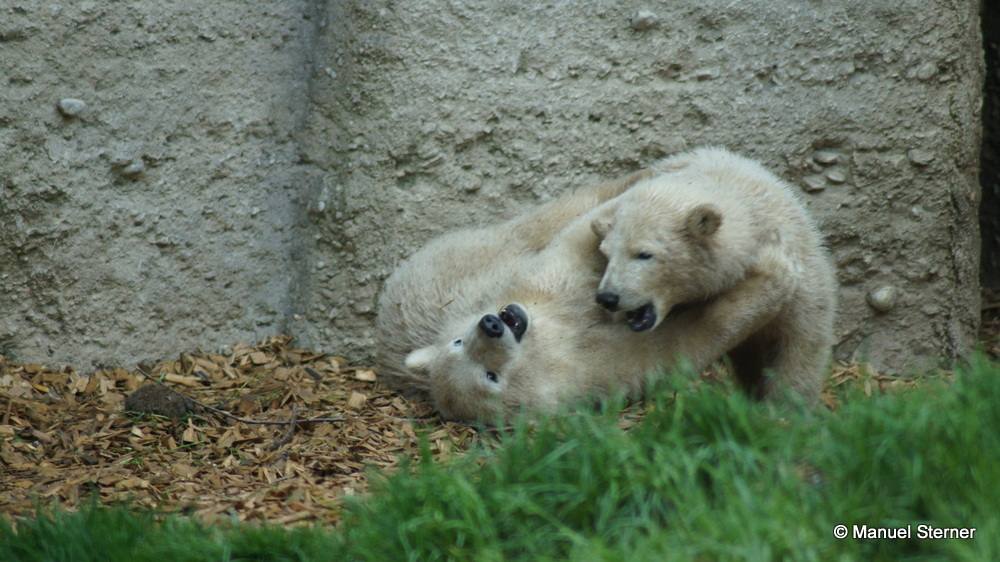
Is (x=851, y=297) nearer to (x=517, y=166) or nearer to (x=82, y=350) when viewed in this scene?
(x=517, y=166)

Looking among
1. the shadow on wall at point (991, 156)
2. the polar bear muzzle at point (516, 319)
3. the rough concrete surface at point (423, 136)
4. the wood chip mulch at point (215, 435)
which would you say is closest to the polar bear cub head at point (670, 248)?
the polar bear muzzle at point (516, 319)

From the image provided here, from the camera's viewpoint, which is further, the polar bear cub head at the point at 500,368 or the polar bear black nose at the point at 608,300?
the polar bear cub head at the point at 500,368

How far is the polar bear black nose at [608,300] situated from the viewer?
15.5 feet

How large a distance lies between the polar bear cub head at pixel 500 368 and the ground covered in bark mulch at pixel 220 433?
20 cm

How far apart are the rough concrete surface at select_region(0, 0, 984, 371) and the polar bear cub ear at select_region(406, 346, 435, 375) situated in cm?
105

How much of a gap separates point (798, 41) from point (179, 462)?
14.6 ft

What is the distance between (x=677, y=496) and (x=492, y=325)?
169cm

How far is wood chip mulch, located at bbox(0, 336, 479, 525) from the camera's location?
4348 millimetres

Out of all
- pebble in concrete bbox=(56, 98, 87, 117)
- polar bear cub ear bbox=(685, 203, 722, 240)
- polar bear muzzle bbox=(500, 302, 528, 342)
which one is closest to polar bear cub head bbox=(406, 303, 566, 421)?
polar bear muzzle bbox=(500, 302, 528, 342)

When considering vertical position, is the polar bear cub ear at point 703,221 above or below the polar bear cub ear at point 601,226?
above

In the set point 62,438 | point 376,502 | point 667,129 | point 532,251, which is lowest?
point 62,438

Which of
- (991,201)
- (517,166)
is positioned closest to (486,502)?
(517,166)

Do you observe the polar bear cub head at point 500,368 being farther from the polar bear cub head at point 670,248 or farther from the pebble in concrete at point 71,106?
the pebble in concrete at point 71,106

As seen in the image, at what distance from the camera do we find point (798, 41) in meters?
6.11
